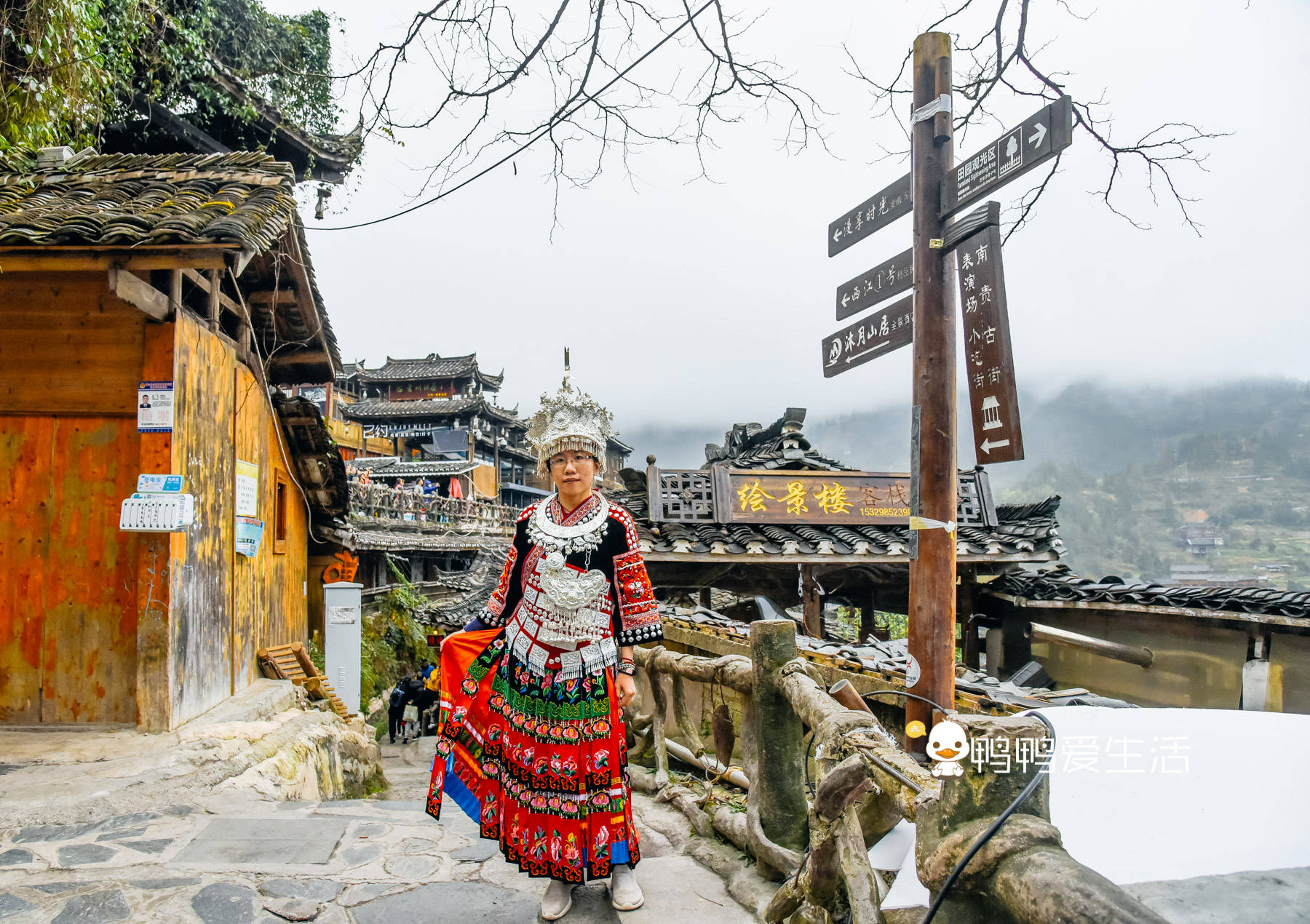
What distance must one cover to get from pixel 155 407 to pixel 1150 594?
881cm

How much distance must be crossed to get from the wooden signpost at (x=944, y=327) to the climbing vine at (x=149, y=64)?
293cm

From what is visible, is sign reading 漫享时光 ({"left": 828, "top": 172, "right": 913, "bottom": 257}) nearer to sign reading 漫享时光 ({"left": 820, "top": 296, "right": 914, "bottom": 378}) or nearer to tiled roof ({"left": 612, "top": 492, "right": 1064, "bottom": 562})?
sign reading 漫享时光 ({"left": 820, "top": 296, "right": 914, "bottom": 378})

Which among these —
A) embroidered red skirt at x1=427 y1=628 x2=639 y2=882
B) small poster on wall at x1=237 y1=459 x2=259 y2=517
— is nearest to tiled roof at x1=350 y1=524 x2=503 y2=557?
small poster on wall at x1=237 y1=459 x2=259 y2=517

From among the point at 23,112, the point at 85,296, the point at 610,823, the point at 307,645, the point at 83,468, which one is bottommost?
the point at 307,645

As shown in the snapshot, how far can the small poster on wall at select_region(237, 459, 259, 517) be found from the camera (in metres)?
7.05

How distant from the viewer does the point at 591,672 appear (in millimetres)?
3016

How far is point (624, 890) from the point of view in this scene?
290cm

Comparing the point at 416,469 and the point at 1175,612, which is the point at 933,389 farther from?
the point at 416,469

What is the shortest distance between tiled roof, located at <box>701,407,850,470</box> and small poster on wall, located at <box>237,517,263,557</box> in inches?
233

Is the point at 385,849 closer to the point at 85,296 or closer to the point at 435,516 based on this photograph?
the point at 85,296

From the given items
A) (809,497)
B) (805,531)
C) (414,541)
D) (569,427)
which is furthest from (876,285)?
(414,541)

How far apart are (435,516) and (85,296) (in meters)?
23.6

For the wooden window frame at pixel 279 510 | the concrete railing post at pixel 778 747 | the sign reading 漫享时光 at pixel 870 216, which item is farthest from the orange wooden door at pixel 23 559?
the sign reading 漫享时光 at pixel 870 216

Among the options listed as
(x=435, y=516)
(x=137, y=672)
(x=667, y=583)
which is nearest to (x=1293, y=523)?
(x=667, y=583)
